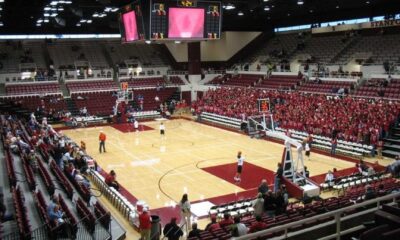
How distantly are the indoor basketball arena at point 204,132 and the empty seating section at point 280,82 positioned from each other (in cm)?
39

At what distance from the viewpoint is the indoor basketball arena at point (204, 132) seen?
1144 centimetres

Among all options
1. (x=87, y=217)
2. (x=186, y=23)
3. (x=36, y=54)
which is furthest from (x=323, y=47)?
(x=87, y=217)

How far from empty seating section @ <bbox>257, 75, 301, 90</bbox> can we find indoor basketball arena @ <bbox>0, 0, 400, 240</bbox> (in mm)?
391

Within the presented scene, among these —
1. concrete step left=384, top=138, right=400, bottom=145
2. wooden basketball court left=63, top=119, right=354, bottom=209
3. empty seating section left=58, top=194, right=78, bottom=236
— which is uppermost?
concrete step left=384, top=138, right=400, bottom=145

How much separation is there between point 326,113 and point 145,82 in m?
25.3

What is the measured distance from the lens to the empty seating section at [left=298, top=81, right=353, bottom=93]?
33.0 metres

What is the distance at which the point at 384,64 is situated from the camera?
33062 mm

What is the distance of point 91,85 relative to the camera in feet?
148

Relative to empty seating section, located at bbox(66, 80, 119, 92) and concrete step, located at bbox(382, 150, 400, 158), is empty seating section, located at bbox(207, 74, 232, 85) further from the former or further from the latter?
concrete step, located at bbox(382, 150, 400, 158)

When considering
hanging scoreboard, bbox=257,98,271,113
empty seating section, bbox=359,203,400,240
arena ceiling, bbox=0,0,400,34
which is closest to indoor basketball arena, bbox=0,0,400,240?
empty seating section, bbox=359,203,400,240

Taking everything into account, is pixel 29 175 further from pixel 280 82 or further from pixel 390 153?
pixel 280 82

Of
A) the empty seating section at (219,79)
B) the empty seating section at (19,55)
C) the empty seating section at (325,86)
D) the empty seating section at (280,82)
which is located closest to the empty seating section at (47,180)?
the empty seating section at (325,86)

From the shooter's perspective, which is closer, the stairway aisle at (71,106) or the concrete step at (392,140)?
the concrete step at (392,140)

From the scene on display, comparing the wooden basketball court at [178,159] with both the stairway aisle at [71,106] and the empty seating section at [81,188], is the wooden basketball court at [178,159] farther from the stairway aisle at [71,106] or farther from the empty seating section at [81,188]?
the stairway aisle at [71,106]
